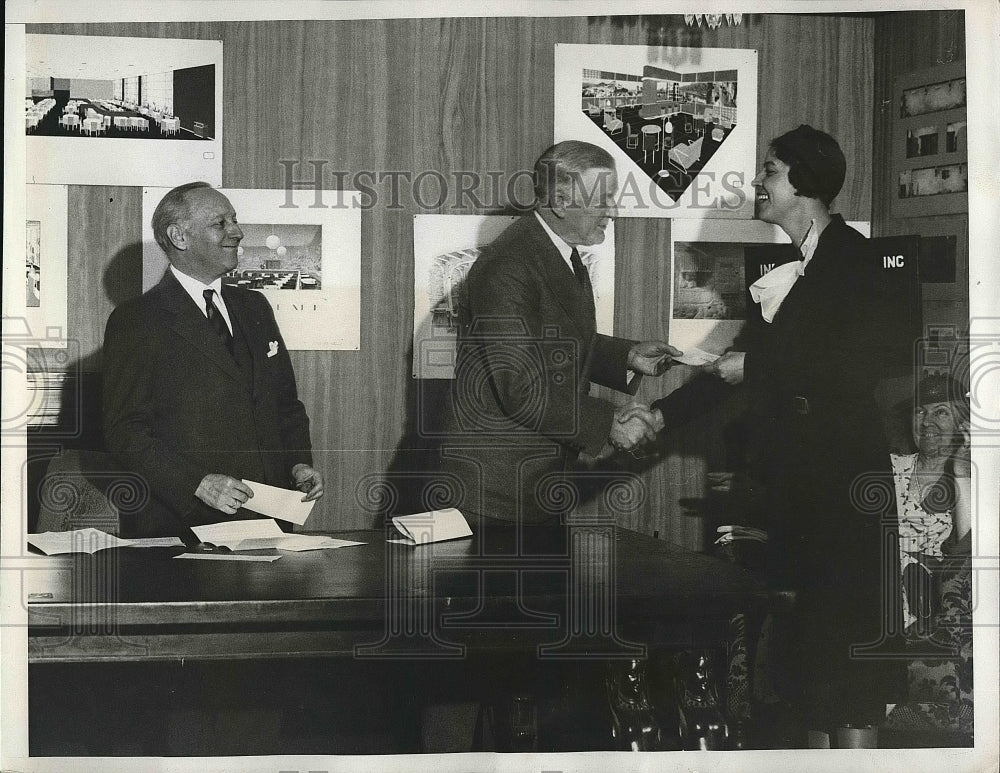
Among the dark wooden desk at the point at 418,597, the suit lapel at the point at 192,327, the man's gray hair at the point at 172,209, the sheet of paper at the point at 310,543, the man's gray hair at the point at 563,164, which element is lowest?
the dark wooden desk at the point at 418,597

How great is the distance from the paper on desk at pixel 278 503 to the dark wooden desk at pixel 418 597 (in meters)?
0.11

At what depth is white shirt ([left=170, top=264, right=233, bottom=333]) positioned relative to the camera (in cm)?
216

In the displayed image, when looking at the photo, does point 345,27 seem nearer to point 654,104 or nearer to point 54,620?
point 654,104

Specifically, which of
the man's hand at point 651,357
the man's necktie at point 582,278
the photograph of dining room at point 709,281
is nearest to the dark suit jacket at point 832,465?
the photograph of dining room at point 709,281

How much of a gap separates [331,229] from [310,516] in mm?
708

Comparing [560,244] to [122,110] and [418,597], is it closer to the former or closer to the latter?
[418,597]

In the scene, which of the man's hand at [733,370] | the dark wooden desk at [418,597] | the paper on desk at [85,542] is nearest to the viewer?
the dark wooden desk at [418,597]

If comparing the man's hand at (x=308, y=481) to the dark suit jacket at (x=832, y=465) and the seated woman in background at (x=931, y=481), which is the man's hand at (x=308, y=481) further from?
the seated woman in background at (x=931, y=481)

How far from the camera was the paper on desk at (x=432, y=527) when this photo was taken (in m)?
2.15

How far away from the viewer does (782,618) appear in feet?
7.21

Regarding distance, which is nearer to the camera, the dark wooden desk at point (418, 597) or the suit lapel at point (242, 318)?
the dark wooden desk at point (418, 597)

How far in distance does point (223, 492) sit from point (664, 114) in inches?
56.1

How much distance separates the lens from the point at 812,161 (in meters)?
2.21

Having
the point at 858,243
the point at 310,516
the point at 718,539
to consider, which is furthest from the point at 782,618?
the point at 310,516
